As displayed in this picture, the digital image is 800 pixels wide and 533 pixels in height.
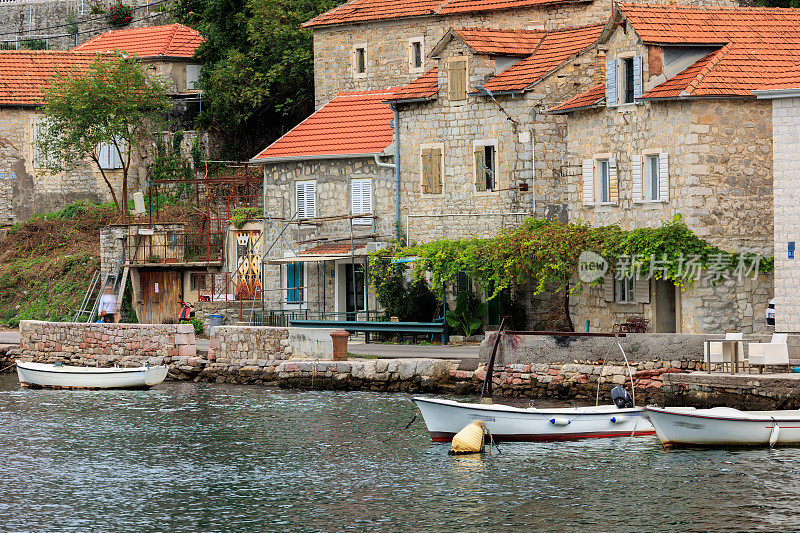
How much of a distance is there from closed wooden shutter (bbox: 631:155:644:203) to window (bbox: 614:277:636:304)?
7.52 ft

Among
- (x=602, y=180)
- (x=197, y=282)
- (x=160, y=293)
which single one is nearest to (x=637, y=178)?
(x=602, y=180)

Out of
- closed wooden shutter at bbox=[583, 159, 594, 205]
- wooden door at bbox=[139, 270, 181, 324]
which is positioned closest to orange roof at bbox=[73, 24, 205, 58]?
wooden door at bbox=[139, 270, 181, 324]

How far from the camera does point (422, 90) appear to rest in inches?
1786

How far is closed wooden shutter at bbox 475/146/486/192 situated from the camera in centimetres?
4359

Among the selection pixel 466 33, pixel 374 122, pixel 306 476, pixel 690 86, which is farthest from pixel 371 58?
pixel 306 476

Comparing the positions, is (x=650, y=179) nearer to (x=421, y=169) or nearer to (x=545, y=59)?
(x=545, y=59)

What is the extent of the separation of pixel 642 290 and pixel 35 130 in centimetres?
2939

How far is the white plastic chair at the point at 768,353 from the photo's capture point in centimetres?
3219

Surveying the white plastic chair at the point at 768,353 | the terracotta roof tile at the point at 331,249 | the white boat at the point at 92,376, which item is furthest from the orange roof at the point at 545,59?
the white boat at the point at 92,376

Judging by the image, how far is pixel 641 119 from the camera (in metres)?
38.9

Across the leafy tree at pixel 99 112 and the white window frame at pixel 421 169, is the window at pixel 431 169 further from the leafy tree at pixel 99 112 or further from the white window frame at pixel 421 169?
the leafy tree at pixel 99 112

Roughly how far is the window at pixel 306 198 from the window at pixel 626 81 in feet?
41.5

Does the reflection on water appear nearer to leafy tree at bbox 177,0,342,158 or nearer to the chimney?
the chimney

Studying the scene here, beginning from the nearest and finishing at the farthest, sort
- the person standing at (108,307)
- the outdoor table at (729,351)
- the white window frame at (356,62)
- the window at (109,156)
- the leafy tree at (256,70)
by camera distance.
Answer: the outdoor table at (729,351) → the person standing at (108,307) → the white window frame at (356,62) → the leafy tree at (256,70) → the window at (109,156)
